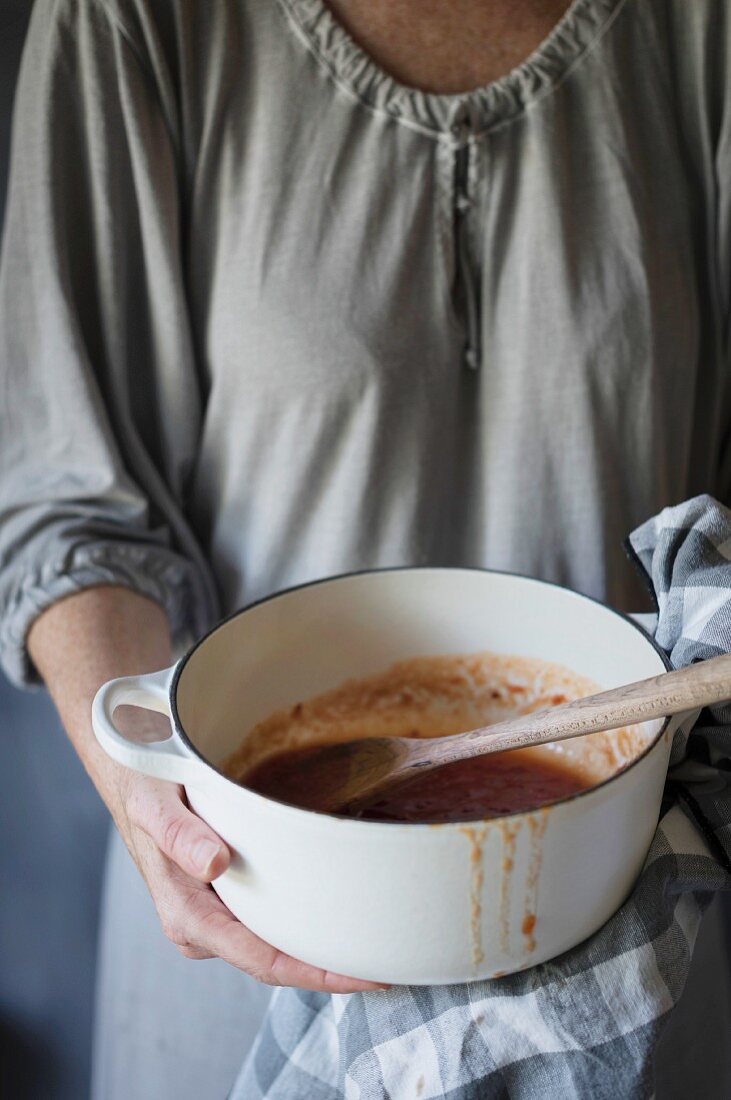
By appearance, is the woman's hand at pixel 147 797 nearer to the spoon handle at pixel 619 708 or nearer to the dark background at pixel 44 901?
the spoon handle at pixel 619 708

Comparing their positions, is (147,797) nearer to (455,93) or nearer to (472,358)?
(472,358)

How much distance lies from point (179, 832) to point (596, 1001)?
7.0 inches

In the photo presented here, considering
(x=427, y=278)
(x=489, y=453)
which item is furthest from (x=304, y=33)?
(x=489, y=453)

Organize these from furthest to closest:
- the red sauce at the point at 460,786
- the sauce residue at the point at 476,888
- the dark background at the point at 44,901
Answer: the dark background at the point at 44,901
the red sauce at the point at 460,786
the sauce residue at the point at 476,888

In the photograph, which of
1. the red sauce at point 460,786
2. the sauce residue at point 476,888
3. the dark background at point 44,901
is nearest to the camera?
the sauce residue at point 476,888

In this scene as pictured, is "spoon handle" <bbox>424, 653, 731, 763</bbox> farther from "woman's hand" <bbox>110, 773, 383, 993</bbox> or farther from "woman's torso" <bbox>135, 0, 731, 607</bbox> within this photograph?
"woman's torso" <bbox>135, 0, 731, 607</bbox>

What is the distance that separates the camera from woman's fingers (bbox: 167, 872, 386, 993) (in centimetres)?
40

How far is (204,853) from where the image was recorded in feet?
1.25

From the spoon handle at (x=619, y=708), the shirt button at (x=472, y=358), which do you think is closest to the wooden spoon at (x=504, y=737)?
the spoon handle at (x=619, y=708)

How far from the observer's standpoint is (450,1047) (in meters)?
0.39

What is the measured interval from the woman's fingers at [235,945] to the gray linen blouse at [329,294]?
0.23 m

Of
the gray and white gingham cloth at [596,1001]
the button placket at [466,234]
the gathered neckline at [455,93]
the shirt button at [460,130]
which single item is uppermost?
the gathered neckline at [455,93]

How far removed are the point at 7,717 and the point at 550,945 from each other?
1.98 feet

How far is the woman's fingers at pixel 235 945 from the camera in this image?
0.40 metres
